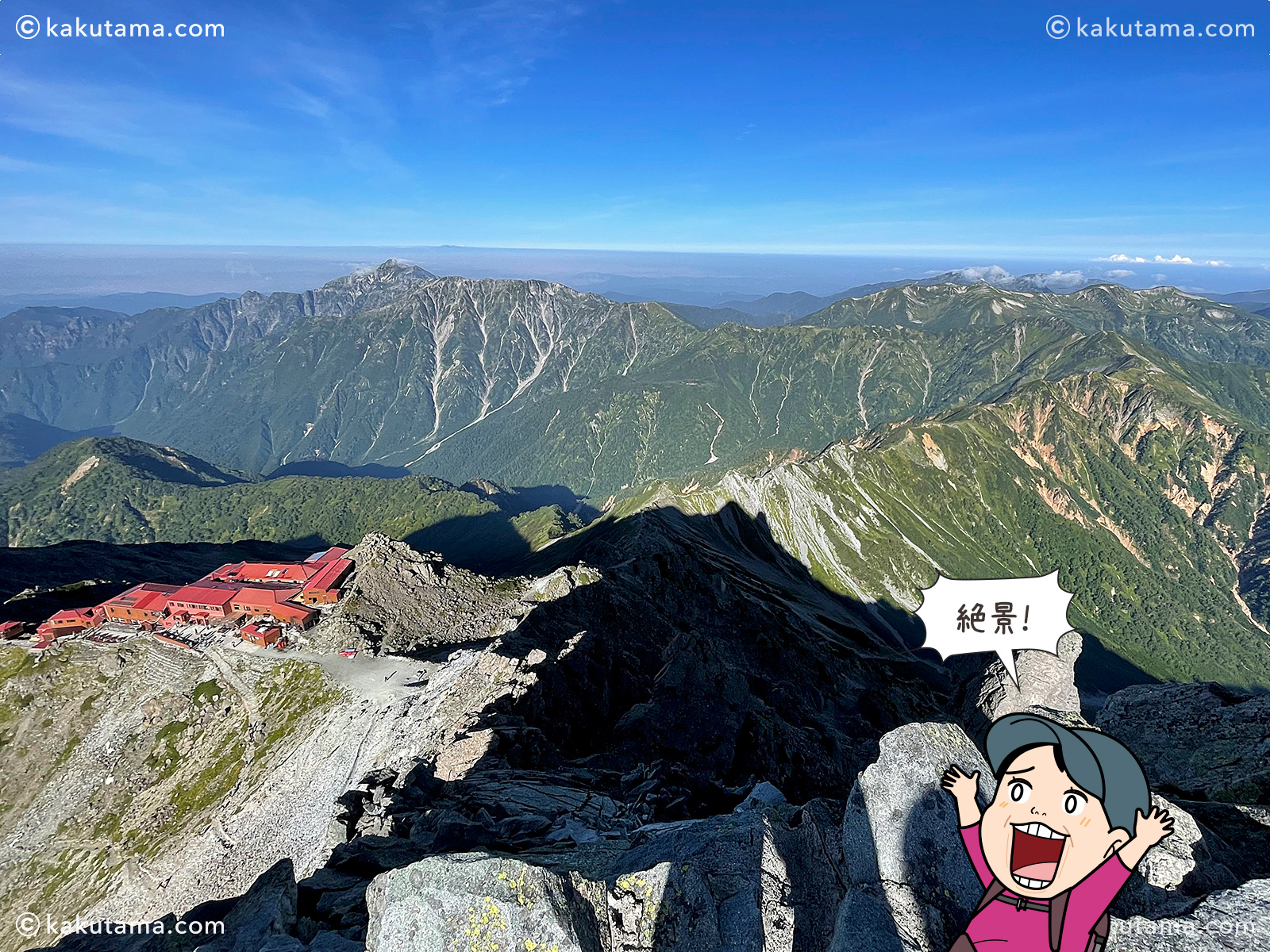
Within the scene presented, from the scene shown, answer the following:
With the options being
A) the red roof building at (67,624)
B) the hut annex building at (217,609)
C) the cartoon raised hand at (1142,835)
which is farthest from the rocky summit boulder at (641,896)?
the red roof building at (67,624)

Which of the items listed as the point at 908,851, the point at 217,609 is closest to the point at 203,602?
the point at 217,609

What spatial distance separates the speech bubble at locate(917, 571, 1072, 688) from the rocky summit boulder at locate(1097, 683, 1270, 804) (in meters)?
21.9

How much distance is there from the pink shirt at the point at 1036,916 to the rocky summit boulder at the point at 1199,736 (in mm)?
31586

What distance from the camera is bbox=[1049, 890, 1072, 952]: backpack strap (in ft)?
29.1

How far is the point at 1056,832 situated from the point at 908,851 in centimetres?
852

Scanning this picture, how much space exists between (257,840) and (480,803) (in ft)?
68.8

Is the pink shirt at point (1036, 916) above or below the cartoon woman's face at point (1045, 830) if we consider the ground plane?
below

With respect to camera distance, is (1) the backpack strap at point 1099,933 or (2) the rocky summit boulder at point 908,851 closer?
(1) the backpack strap at point 1099,933

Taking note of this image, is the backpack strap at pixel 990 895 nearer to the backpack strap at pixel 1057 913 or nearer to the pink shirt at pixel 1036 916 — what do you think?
the pink shirt at pixel 1036 916

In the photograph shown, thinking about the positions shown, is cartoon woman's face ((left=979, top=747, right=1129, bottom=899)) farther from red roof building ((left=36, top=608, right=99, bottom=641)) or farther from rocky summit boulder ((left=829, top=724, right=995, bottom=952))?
red roof building ((left=36, top=608, right=99, bottom=641))

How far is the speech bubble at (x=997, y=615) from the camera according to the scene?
1872 cm

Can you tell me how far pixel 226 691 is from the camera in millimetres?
58219

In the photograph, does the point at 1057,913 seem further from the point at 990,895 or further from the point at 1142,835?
the point at 1142,835

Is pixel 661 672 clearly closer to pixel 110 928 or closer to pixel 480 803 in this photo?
pixel 480 803
